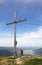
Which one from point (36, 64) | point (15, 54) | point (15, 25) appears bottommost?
point (36, 64)

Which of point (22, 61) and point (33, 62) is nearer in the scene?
point (33, 62)

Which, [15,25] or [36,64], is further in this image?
[15,25]

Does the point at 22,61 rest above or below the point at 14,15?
below

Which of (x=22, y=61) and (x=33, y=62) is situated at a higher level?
(x=22, y=61)

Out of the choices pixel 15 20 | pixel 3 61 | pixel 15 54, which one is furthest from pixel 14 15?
pixel 3 61

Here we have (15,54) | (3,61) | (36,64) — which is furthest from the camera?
(15,54)

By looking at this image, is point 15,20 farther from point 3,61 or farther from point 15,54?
point 3,61

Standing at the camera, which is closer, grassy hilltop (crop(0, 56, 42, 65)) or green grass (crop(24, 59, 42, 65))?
green grass (crop(24, 59, 42, 65))

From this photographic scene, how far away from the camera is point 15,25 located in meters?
36.6

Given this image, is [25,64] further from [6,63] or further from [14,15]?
[14,15]

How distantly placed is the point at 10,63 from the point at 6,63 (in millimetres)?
648

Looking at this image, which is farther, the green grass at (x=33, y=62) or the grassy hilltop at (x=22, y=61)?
the grassy hilltop at (x=22, y=61)

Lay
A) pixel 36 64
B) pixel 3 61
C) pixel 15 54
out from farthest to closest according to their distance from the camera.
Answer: pixel 15 54
pixel 3 61
pixel 36 64

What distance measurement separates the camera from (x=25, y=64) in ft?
95.7
